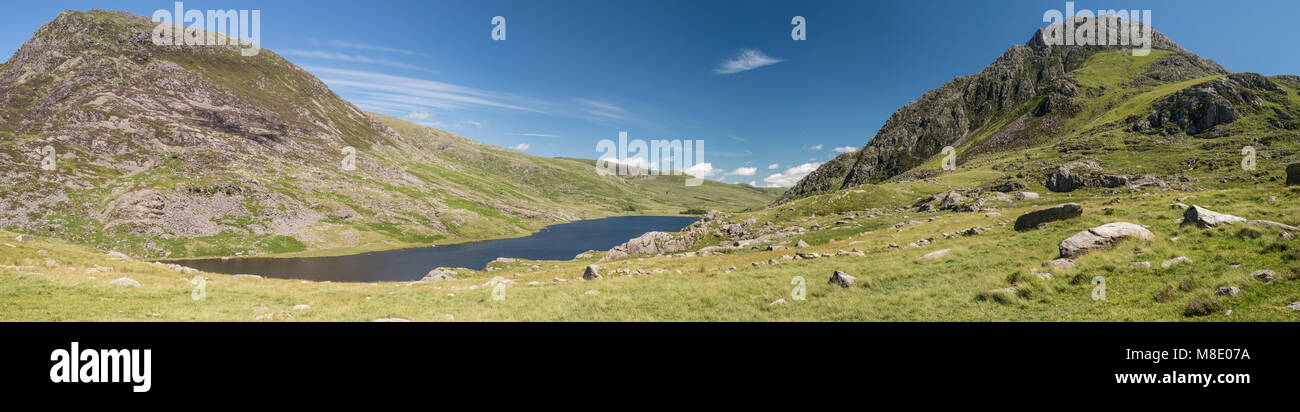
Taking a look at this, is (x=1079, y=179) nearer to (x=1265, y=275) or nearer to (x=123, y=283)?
(x=1265, y=275)

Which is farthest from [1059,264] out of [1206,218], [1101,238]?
[1206,218]

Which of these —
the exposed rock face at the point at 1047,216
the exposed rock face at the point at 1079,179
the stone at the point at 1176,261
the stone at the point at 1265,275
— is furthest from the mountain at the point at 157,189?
the exposed rock face at the point at 1079,179

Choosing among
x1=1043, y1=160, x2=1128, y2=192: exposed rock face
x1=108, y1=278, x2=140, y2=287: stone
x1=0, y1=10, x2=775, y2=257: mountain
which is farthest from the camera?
x1=0, y1=10, x2=775, y2=257: mountain

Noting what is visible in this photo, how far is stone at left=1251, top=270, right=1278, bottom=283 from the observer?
520 inches

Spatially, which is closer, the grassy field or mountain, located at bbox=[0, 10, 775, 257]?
the grassy field

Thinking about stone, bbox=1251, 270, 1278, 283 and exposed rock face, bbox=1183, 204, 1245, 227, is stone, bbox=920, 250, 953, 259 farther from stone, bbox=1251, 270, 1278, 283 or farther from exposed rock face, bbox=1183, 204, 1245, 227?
stone, bbox=1251, 270, 1278, 283

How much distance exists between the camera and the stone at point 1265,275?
43.4 ft

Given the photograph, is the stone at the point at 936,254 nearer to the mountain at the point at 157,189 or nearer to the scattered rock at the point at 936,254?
the scattered rock at the point at 936,254

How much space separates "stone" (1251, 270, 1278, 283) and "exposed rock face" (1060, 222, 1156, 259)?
7.34 m

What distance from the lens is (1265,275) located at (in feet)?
44.6

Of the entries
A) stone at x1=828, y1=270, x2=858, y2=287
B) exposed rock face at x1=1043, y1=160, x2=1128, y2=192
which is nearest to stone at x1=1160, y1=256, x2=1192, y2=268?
stone at x1=828, y1=270, x2=858, y2=287

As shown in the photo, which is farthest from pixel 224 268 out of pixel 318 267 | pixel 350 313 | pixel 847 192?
pixel 847 192

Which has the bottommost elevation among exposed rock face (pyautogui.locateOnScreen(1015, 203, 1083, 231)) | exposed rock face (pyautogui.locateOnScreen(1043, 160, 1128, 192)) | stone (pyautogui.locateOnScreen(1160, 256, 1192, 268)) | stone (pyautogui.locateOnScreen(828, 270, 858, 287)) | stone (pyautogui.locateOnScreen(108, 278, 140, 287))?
stone (pyautogui.locateOnScreen(108, 278, 140, 287))

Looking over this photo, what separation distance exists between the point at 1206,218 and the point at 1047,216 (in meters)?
12.9
